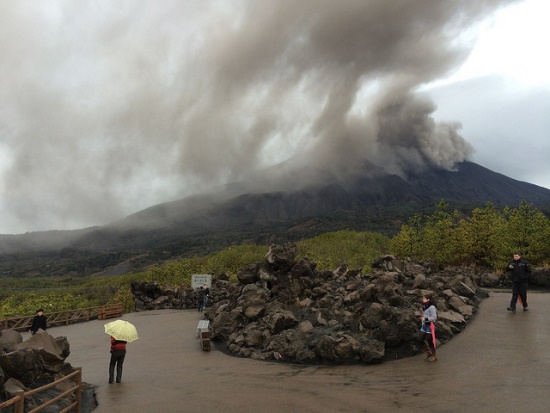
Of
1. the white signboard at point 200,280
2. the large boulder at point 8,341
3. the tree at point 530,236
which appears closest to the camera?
the large boulder at point 8,341

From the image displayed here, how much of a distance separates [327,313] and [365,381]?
6376 millimetres

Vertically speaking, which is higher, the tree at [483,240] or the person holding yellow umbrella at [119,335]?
the tree at [483,240]

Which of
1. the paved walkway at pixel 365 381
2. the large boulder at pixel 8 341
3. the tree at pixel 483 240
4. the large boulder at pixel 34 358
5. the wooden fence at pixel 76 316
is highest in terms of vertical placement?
the tree at pixel 483 240

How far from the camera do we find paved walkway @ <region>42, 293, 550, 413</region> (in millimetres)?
7602

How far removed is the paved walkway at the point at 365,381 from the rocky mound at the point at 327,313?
0.60m

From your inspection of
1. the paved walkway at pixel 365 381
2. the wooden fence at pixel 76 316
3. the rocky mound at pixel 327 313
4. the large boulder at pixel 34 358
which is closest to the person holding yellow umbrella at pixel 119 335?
the paved walkway at pixel 365 381

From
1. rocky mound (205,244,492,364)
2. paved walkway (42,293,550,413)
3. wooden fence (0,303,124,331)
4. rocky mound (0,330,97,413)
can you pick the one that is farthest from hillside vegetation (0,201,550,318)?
rocky mound (0,330,97,413)

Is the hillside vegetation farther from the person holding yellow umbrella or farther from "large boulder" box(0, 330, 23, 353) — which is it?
"large boulder" box(0, 330, 23, 353)

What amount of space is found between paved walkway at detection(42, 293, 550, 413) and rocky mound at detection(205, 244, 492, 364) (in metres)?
0.60

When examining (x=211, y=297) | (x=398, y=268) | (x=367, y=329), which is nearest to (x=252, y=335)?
(x=367, y=329)

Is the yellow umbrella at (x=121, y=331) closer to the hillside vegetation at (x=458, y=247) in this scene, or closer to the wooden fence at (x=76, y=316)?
the wooden fence at (x=76, y=316)

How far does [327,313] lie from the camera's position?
1580cm

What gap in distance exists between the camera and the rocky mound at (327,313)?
11602 millimetres

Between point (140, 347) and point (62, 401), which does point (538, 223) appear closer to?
point (140, 347)
